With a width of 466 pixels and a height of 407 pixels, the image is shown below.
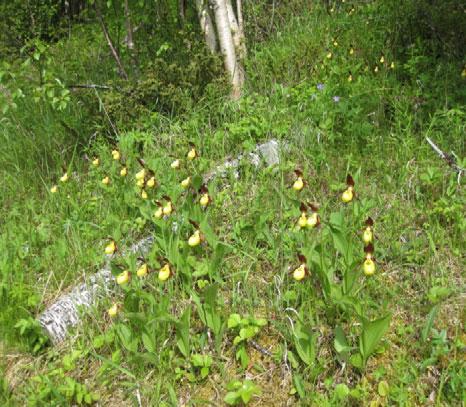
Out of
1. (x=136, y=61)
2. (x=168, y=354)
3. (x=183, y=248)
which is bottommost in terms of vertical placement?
(x=168, y=354)

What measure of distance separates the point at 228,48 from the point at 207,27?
33 centimetres

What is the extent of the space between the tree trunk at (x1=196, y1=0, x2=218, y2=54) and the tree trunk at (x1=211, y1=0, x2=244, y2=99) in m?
0.16

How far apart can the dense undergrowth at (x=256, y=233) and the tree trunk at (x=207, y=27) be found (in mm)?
366

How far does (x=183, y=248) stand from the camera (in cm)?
272

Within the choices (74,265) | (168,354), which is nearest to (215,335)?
(168,354)

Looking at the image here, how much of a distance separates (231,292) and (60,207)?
168 cm

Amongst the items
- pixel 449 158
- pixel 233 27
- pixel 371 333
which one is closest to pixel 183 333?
pixel 371 333

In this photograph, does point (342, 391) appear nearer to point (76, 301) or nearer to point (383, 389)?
point (383, 389)

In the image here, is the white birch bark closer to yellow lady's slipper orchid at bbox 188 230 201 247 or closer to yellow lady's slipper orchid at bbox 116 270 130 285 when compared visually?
yellow lady's slipper orchid at bbox 188 230 201 247

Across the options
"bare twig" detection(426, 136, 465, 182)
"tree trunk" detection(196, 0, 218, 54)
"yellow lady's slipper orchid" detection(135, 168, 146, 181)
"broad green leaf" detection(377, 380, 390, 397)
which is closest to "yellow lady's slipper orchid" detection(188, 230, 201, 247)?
"yellow lady's slipper orchid" detection(135, 168, 146, 181)

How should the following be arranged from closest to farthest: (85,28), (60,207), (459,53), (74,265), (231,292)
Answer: (231,292), (74,265), (60,207), (459,53), (85,28)

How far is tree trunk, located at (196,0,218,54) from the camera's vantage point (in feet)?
15.1

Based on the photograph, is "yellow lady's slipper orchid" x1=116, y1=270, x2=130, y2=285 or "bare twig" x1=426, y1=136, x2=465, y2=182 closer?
"yellow lady's slipper orchid" x1=116, y1=270, x2=130, y2=285

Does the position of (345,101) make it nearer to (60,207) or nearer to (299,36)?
(299,36)
